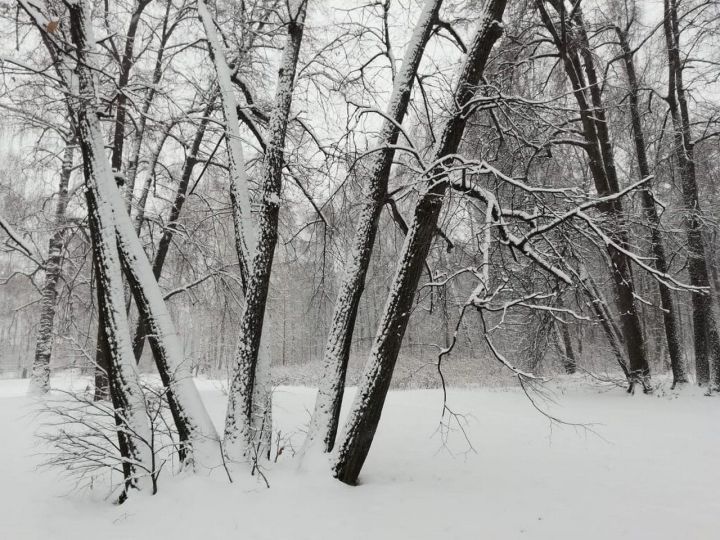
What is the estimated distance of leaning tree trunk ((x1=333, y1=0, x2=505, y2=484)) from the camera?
13.9 feet

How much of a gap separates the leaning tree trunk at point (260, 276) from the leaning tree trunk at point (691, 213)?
816 centimetres

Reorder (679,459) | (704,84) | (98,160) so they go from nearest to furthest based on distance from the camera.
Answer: (98,160), (679,459), (704,84)

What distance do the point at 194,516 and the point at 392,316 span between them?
2468 millimetres

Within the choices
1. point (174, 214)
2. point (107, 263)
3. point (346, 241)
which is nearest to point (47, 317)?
point (174, 214)

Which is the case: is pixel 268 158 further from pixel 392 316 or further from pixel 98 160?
pixel 392 316

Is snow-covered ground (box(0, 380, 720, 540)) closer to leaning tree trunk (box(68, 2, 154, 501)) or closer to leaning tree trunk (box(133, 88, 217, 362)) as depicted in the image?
leaning tree trunk (box(68, 2, 154, 501))

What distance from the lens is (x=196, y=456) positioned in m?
4.24

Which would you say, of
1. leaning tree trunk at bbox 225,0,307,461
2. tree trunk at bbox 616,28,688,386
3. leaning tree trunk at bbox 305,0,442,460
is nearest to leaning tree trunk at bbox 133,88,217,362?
leaning tree trunk at bbox 225,0,307,461

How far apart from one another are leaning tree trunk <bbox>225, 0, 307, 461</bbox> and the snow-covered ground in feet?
1.63

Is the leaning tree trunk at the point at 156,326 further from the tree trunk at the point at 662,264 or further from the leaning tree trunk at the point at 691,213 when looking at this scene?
the leaning tree trunk at the point at 691,213

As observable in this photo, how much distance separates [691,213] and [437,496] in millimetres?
7987

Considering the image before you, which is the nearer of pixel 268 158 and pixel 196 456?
pixel 196 456

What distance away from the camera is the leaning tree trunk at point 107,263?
4148mm

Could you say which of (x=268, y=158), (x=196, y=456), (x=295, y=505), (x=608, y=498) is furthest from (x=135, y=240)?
(x=608, y=498)
